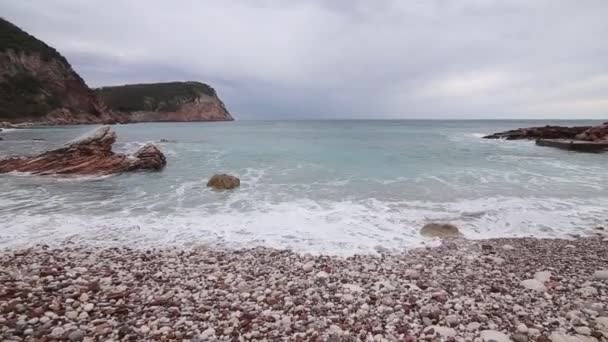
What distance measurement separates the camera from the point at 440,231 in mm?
8164

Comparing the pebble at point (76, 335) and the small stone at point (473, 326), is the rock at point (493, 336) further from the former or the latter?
Result: the pebble at point (76, 335)

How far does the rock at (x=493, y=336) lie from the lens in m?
3.97

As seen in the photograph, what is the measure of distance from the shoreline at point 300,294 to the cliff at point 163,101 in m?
157

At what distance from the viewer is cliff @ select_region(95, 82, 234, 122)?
151 meters

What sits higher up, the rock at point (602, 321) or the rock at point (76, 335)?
the rock at point (76, 335)

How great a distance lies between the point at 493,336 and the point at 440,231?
4.32m

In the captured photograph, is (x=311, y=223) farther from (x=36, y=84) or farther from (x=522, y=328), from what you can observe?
(x=36, y=84)

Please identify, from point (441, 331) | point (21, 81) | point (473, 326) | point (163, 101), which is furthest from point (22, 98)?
point (473, 326)

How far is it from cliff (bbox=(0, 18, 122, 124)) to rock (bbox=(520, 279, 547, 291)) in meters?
105

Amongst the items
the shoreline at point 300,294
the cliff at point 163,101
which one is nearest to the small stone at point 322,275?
the shoreline at point 300,294

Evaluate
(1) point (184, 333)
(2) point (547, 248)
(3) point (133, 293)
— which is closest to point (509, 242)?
(2) point (547, 248)

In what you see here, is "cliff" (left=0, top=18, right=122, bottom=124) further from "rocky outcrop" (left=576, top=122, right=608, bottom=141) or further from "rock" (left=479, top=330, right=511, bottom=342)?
"rocky outcrop" (left=576, top=122, right=608, bottom=141)

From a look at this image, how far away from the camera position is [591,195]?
12711mm

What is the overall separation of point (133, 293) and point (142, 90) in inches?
7169
